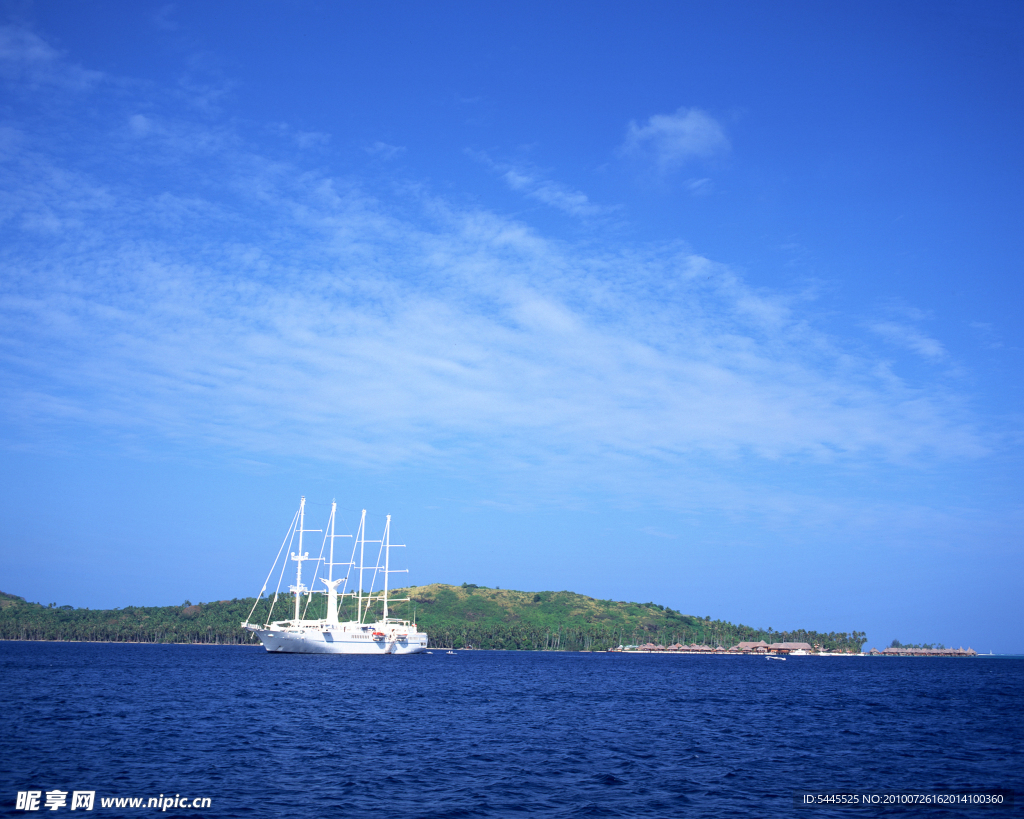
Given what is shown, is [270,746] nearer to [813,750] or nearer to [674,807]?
[674,807]

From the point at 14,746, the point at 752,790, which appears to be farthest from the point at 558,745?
the point at 14,746

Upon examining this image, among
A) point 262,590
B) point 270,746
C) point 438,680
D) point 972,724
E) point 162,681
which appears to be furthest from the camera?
point 262,590

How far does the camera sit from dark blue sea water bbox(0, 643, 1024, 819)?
85.8ft

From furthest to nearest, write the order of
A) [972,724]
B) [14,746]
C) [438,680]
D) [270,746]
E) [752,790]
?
[438,680] → [972,724] → [270,746] → [14,746] → [752,790]

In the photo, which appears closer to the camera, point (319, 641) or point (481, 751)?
point (481, 751)

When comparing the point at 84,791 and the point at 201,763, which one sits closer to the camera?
the point at 84,791

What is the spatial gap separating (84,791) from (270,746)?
12.2 m

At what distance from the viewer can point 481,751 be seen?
36.8 metres

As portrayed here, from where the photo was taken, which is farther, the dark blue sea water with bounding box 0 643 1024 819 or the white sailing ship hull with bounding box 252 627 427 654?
the white sailing ship hull with bounding box 252 627 427 654

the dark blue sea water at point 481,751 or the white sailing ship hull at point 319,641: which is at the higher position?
the dark blue sea water at point 481,751

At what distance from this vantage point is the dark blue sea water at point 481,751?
85.8 feet

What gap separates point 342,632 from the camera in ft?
498

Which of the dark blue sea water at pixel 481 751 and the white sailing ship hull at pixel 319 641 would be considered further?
the white sailing ship hull at pixel 319 641

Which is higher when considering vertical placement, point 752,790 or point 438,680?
point 752,790
